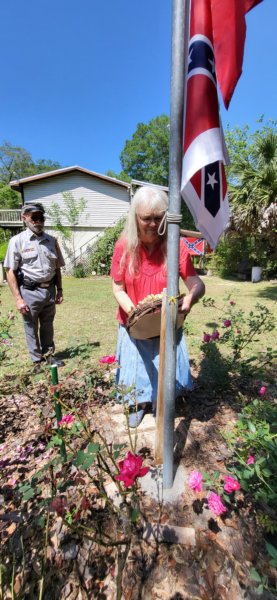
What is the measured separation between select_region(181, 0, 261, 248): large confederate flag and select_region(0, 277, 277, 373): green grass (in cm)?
176

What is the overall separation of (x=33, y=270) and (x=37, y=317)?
568mm

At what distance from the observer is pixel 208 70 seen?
113cm

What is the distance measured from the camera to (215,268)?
17062mm

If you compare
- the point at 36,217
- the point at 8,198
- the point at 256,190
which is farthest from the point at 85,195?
the point at 8,198

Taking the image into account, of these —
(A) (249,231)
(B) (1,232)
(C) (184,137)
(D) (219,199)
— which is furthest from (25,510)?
(B) (1,232)

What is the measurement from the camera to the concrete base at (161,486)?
5.03 feet

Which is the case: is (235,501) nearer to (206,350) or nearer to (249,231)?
(206,350)

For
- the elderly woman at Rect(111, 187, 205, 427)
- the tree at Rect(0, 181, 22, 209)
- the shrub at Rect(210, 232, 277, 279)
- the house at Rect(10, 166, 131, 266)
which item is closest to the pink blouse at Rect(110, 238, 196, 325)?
the elderly woman at Rect(111, 187, 205, 427)

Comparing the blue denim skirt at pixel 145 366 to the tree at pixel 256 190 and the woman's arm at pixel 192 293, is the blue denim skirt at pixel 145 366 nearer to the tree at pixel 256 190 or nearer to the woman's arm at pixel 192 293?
the woman's arm at pixel 192 293

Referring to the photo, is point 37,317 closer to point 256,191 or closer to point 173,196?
point 173,196

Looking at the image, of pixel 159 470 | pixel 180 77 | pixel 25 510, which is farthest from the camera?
pixel 159 470

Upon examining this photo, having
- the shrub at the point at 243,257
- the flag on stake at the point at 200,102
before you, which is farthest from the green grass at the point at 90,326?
the shrub at the point at 243,257

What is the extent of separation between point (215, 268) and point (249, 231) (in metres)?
8.33

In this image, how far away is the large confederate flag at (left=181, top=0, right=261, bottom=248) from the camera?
42.8 inches
